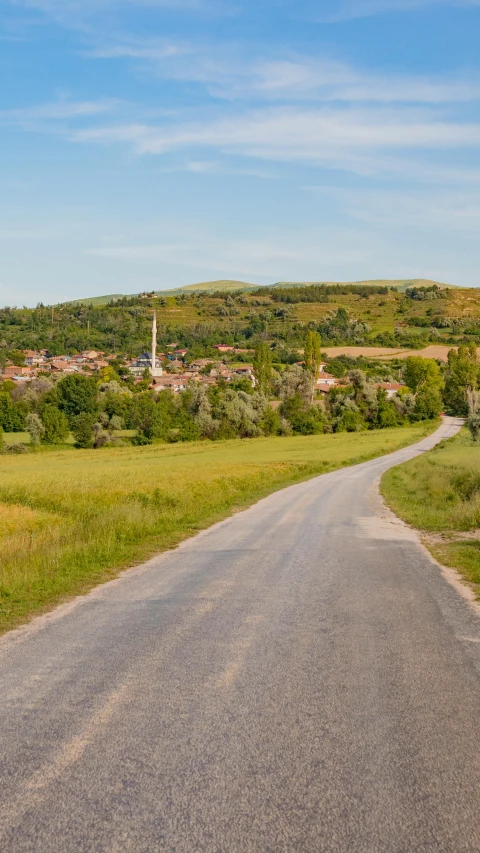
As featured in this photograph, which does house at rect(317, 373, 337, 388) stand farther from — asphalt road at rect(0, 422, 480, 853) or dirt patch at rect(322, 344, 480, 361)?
asphalt road at rect(0, 422, 480, 853)

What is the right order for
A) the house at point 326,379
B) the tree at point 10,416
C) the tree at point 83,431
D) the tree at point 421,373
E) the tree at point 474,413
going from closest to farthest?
the tree at point 474,413 < the tree at point 83,431 < the tree at point 10,416 < the tree at point 421,373 < the house at point 326,379

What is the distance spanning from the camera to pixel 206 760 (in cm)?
534

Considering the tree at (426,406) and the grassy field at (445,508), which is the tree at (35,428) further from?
the tree at (426,406)

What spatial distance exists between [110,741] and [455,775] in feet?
8.58

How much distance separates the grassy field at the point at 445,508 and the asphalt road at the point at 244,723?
428 centimetres

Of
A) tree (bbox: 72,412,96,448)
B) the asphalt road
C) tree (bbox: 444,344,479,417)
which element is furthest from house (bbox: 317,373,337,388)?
the asphalt road

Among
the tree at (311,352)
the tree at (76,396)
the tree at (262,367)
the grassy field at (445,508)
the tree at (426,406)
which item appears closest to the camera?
the grassy field at (445,508)

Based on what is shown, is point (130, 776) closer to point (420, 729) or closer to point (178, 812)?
point (178, 812)

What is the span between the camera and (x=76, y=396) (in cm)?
10638

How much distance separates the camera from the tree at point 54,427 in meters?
96.8

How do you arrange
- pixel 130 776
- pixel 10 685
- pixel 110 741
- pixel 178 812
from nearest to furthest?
pixel 178 812 < pixel 130 776 < pixel 110 741 < pixel 10 685

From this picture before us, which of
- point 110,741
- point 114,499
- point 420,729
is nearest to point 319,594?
point 420,729

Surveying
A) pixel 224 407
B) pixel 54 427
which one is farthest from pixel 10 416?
pixel 224 407

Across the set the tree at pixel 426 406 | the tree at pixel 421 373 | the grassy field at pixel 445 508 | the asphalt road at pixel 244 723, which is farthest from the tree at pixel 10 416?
the asphalt road at pixel 244 723
